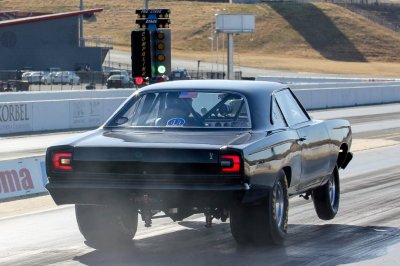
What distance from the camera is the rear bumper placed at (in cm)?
916

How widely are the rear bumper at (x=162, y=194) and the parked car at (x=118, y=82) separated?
6002 cm

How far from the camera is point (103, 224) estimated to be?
1034cm

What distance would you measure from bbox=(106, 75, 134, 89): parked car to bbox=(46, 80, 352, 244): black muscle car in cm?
5831

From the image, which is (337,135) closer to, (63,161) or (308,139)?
(308,139)

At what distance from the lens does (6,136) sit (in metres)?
32.0

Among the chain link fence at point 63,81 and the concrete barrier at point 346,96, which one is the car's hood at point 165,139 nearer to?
the concrete barrier at point 346,96

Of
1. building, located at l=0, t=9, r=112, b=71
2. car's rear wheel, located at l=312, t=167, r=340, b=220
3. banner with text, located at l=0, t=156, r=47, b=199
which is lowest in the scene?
building, located at l=0, t=9, r=112, b=71

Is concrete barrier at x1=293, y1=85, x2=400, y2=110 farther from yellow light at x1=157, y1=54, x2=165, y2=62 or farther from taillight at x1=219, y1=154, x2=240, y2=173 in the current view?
taillight at x1=219, y1=154, x2=240, y2=173

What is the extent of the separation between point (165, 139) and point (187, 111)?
2.85ft

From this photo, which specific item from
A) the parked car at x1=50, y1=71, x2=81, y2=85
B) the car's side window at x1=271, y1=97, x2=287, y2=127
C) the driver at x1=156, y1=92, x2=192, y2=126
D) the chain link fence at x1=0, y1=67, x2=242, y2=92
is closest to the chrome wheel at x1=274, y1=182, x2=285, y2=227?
the car's side window at x1=271, y1=97, x2=287, y2=127

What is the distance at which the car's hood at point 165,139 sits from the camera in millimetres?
9422

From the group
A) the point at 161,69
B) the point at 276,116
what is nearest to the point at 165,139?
the point at 276,116

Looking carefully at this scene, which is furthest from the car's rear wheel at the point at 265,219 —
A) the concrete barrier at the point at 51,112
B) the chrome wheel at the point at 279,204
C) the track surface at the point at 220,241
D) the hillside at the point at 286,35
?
the hillside at the point at 286,35

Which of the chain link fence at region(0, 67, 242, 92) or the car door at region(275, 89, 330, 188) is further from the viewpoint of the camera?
the chain link fence at region(0, 67, 242, 92)
